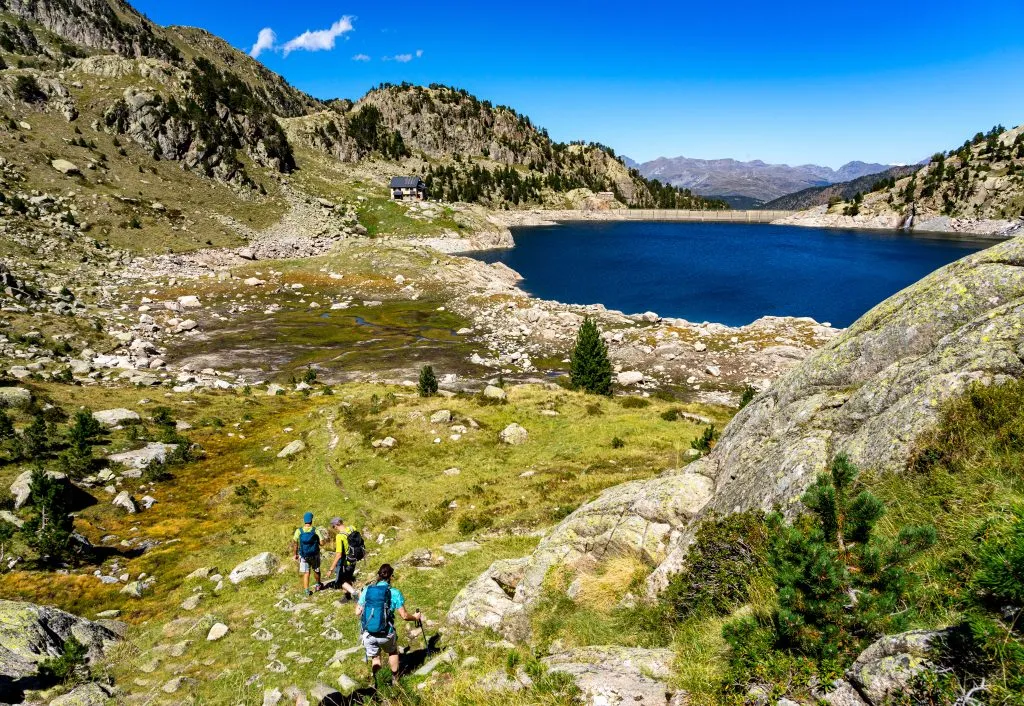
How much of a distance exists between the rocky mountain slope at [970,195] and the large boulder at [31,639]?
22296 centimetres

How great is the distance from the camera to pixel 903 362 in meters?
9.27

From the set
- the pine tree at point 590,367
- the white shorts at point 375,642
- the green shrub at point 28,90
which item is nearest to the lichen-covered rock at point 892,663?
the white shorts at point 375,642

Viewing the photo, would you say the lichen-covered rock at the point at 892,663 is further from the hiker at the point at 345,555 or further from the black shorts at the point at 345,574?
the black shorts at the point at 345,574

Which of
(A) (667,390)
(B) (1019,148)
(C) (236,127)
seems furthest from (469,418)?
(B) (1019,148)

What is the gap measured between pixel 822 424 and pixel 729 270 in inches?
4347

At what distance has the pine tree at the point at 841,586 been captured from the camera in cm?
486

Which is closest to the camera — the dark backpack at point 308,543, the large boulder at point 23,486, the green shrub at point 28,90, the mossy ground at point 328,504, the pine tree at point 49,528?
the mossy ground at point 328,504

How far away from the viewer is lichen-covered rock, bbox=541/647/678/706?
19.7 ft

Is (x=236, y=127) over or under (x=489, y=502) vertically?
over

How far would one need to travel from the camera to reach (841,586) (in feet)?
16.3

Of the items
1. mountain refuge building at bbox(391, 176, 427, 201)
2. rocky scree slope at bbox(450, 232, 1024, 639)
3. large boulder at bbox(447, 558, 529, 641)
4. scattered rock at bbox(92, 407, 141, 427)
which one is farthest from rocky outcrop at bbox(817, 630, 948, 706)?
mountain refuge building at bbox(391, 176, 427, 201)

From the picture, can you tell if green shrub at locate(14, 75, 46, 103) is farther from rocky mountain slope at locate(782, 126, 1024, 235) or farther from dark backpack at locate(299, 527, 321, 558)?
rocky mountain slope at locate(782, 126, 1024, 235)

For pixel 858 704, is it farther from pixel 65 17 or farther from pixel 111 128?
pixel 65 17

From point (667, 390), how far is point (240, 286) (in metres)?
65.6
